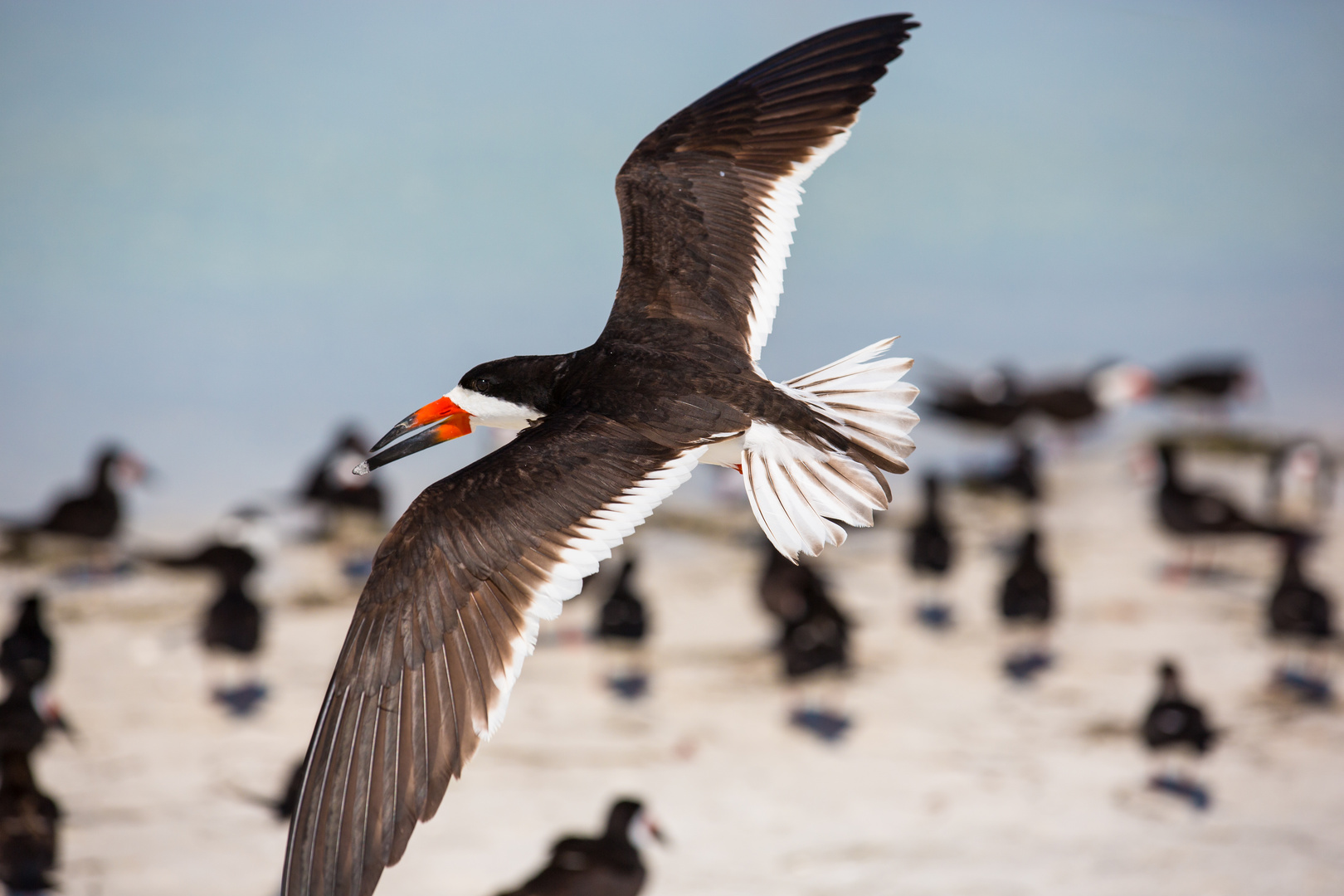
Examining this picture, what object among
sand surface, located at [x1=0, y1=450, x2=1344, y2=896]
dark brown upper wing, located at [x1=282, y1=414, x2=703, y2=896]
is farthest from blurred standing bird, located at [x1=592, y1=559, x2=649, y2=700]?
dark brown upper wing, located at [x1=282, y1=414, x2=703, y2=896]

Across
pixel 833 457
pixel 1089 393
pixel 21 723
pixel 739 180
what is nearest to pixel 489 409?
pixel 833 457

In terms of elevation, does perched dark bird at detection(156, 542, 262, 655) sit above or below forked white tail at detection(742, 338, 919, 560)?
below

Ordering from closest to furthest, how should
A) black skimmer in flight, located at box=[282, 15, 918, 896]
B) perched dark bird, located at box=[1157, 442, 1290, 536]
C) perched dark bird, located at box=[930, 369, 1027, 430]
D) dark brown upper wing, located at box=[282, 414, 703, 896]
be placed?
dark brown upper wing, located at box=[282, 414, 703, 896] → black skimmer in flight, located at box=[282, 15, 918, 896] → perched dark bird, located at box=[1157, 442, 1290, 536] → perched dark bird, located at box=[930, 369, 1027, 430]

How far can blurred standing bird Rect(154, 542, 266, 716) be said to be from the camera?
7184mm

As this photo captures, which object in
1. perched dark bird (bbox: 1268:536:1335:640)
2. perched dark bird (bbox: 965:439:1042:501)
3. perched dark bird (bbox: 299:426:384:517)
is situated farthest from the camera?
perched dark bird (bbox: 965:439:1042:501)

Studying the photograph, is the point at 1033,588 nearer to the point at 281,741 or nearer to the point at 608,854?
the point at 608,854

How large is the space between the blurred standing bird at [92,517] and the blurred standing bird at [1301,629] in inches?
276

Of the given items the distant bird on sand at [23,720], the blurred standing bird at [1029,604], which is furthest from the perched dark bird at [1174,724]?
the distant bird on sand at [23,720]

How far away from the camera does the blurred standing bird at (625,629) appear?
750cm

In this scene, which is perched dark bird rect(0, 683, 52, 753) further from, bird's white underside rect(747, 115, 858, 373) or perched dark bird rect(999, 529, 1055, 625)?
perched dark bird rect(999, 529, 1055, 625)

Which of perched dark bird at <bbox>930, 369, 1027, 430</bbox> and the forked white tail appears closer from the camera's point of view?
the forked white tail

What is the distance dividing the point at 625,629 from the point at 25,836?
10.4 ft

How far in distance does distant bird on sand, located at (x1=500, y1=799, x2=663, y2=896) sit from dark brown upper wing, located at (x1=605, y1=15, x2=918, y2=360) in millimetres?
2240

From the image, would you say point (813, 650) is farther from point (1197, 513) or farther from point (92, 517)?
point (92, 517)
